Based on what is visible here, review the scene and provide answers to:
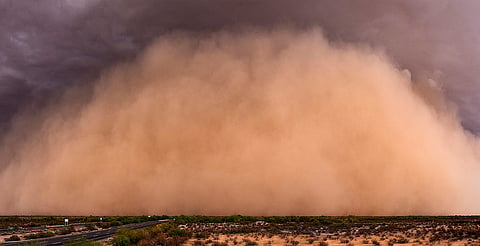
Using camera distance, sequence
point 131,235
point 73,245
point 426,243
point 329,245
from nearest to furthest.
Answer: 1. point 73,245
2. point 426,243
3. point 329,245
4. point 131,235

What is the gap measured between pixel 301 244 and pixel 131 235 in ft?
37.0

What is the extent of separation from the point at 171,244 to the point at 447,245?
15243 millimetres

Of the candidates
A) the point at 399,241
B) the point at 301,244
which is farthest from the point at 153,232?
the point at 399,241

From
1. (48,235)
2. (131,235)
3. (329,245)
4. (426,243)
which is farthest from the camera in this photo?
(48,235)

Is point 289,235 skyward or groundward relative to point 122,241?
groundward

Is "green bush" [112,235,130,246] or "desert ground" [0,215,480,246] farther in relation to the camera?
"desert ground" [0,215,480,246]

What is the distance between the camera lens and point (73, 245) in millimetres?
18328

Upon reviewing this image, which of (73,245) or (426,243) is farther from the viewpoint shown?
(426,243)

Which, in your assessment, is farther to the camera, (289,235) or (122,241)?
(289,235)

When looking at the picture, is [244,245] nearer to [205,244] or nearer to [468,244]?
[205,244]

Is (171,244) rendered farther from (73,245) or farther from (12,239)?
(12,239)

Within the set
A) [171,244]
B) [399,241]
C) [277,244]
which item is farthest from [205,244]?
[399,241]

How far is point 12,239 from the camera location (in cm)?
2841

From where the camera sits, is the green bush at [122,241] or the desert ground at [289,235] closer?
the green bush at [122,241]
